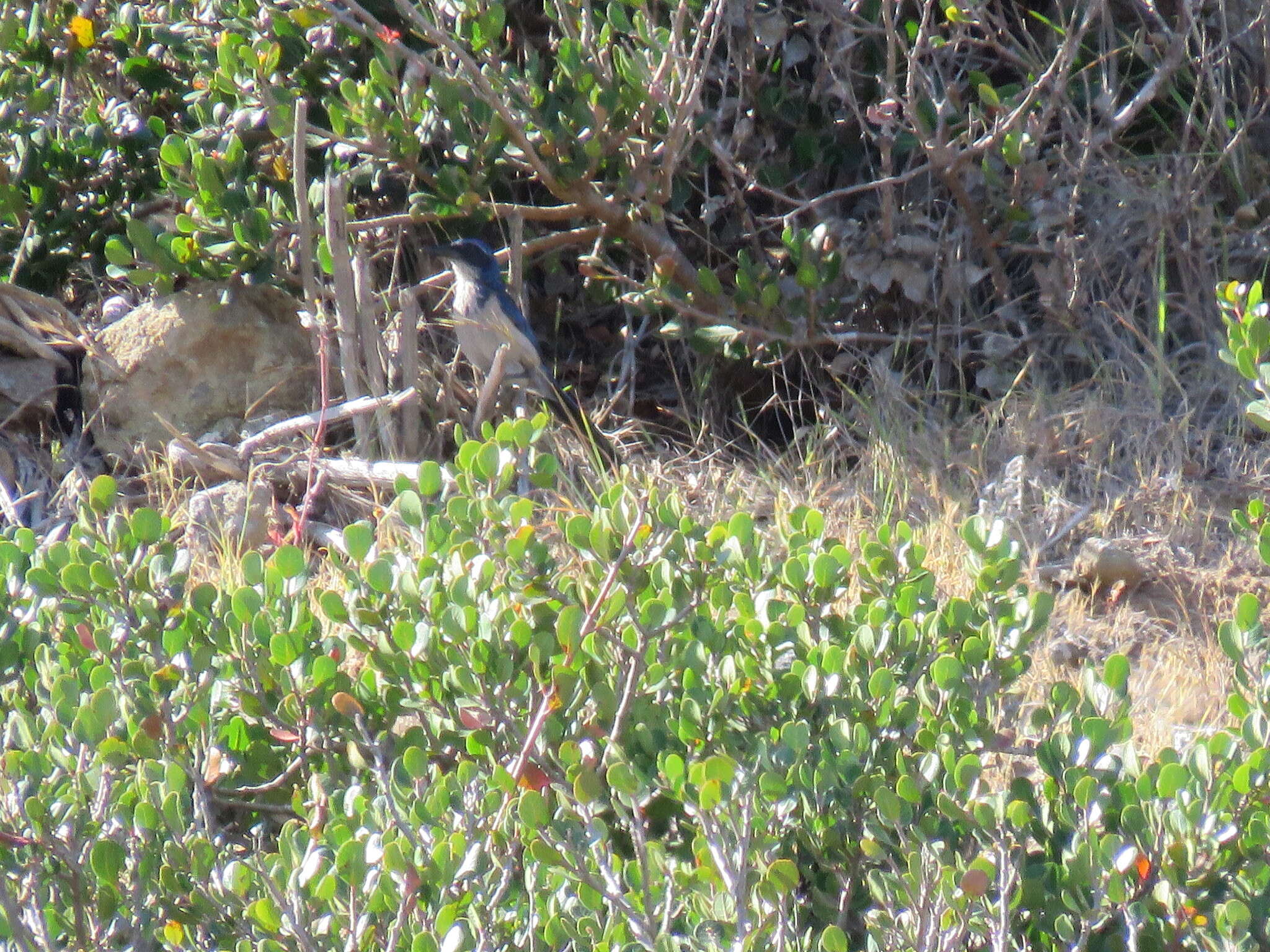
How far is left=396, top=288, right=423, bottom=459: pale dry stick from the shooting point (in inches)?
174

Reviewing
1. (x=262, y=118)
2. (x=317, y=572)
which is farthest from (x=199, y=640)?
(x=262, y=118)

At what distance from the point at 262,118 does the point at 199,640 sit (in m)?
2.72

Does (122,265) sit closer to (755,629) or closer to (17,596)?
(17,596)

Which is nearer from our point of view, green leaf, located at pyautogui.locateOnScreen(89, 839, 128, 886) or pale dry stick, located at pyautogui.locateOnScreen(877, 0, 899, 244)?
green leaf, located at pyautogui.locateOnScreen(89, 839, 128, 886)

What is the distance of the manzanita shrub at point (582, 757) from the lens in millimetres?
1717

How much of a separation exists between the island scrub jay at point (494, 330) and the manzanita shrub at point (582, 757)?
2070 mm

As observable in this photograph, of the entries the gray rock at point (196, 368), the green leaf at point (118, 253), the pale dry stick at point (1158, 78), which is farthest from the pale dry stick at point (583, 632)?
the pale dry stick at point (1158, 78)

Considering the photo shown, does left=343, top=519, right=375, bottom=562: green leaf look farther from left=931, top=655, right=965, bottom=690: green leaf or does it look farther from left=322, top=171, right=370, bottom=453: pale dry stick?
left=322, top=171, right=370, bottom=453: pale dry stick

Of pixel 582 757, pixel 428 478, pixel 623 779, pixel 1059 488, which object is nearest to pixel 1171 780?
pixel 623 779

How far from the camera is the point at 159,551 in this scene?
2.43 m

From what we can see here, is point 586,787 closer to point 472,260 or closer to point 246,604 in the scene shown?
point 246,604

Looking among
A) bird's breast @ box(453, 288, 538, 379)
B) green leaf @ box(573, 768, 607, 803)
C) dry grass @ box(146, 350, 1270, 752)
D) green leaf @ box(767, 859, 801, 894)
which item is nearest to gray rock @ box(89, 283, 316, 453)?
dry grass @ box(146, 350, 1270, 752)

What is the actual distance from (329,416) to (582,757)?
2.56m

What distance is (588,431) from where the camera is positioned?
15.0ft
